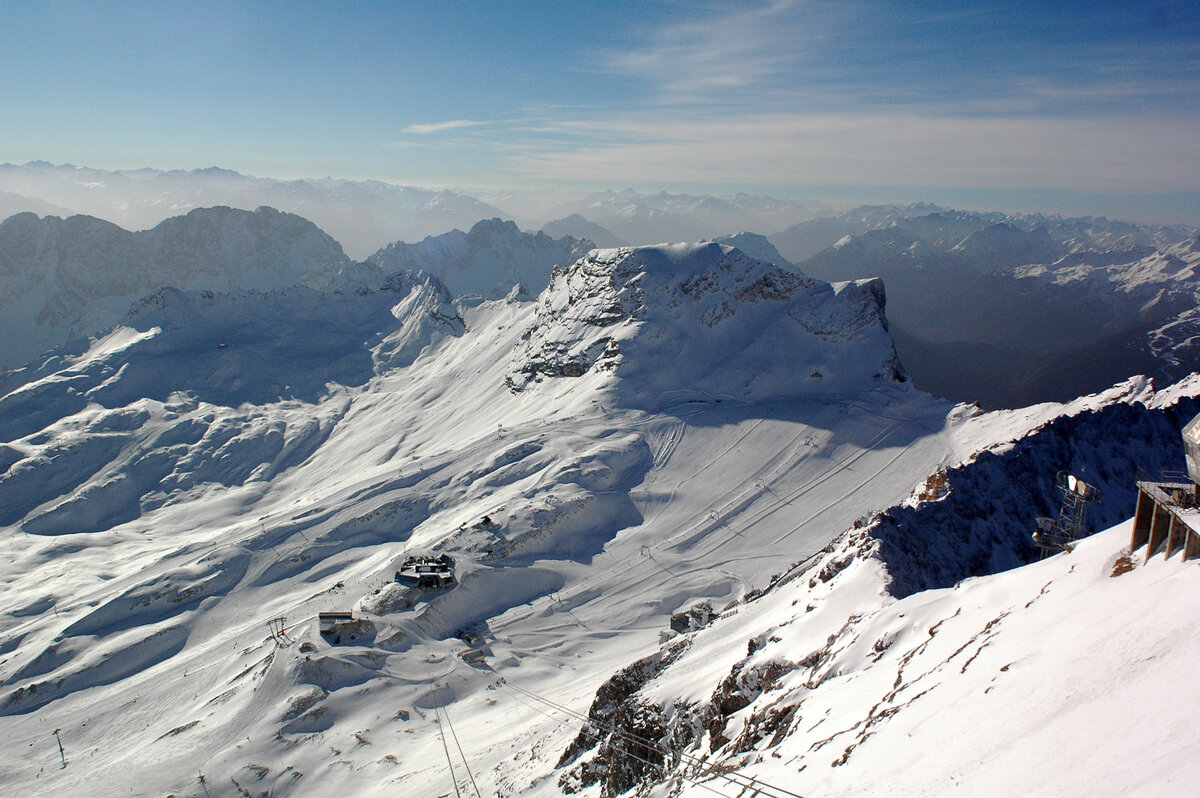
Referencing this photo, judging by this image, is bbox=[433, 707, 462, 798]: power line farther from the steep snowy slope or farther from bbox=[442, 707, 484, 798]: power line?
the steep snowy slope

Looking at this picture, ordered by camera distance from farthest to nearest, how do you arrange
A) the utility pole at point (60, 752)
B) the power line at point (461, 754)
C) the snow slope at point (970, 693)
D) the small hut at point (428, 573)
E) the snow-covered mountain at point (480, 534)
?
the small hut at point (428, 573) → the utility pole at point (60, 752) → the snow-covered mountain at point (480, 534) → the power line at point (461, 754) → the snow slope at point (970, 693)

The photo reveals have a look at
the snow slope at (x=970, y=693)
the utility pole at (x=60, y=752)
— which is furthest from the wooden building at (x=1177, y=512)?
the utility pole at (x=60, y=752)

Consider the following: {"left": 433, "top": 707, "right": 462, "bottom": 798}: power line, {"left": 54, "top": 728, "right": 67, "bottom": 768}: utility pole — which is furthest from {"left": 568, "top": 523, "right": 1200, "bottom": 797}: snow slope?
{"left": 54, "top": 728, "right": 67, "bottom": 768}: utility pole

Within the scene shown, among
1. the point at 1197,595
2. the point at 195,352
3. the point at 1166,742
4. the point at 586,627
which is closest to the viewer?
the point at 1166,742

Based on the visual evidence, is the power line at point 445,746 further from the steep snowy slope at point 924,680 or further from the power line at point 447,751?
the steep snowy slope at point 924,680

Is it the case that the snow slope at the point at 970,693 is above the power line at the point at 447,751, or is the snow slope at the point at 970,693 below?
above

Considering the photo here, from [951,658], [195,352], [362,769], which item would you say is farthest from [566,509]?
[195,352]

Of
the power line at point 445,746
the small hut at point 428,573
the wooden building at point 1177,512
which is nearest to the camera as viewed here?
the wooden building at point 1177,512

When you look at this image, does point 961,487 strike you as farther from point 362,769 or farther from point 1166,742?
point 362,769
